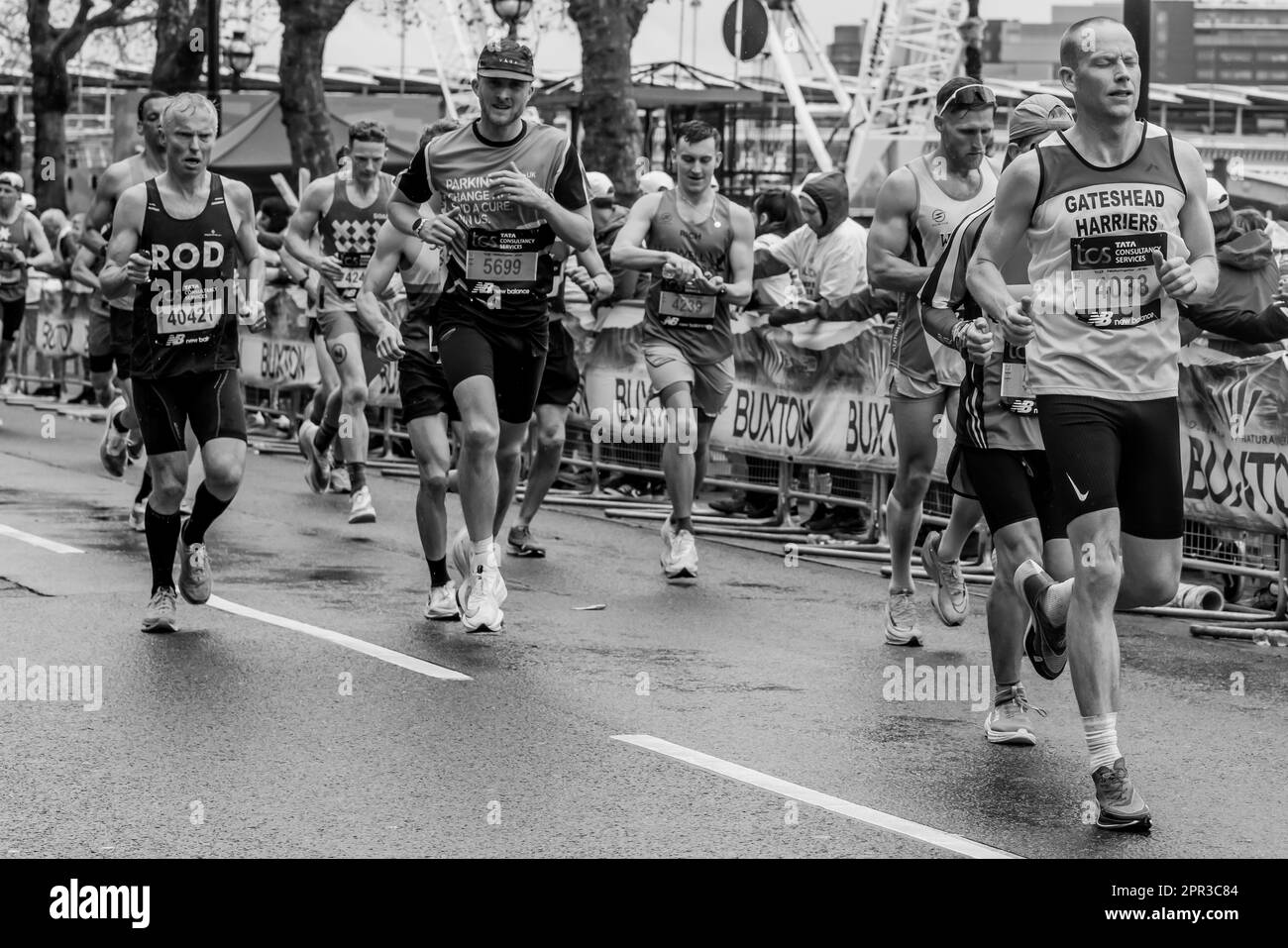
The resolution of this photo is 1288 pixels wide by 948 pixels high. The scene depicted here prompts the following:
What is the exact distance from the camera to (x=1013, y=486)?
7246 mm

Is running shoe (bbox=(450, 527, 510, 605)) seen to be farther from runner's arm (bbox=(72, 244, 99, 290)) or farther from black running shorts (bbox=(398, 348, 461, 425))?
runner's arm (bbox=(72, 244, 99, 290))

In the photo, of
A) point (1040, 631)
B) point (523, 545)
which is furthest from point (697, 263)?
point (1040, 631)

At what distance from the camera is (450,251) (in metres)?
9.14

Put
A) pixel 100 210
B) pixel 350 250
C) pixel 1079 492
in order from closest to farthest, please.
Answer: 1. pixel 1079 492
2. pixel 100 210
3. pixel 350 250

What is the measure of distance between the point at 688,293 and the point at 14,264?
1102 centimetres

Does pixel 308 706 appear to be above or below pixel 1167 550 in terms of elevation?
below

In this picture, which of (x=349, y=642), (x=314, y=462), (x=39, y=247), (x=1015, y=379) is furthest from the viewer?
(x=39, y=247)

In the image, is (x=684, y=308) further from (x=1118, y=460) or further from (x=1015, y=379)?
(x=1118, y=460)

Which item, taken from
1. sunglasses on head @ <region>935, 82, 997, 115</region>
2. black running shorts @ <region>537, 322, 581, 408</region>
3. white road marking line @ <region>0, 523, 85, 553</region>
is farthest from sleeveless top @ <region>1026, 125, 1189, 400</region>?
white road marking line @ <region>0, 523, 85, 553</region>

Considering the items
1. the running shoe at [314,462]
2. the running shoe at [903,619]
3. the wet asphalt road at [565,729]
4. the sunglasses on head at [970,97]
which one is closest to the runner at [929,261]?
the sunglasses on head at [970,97]

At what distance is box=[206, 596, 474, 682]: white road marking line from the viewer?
27.0 ft
